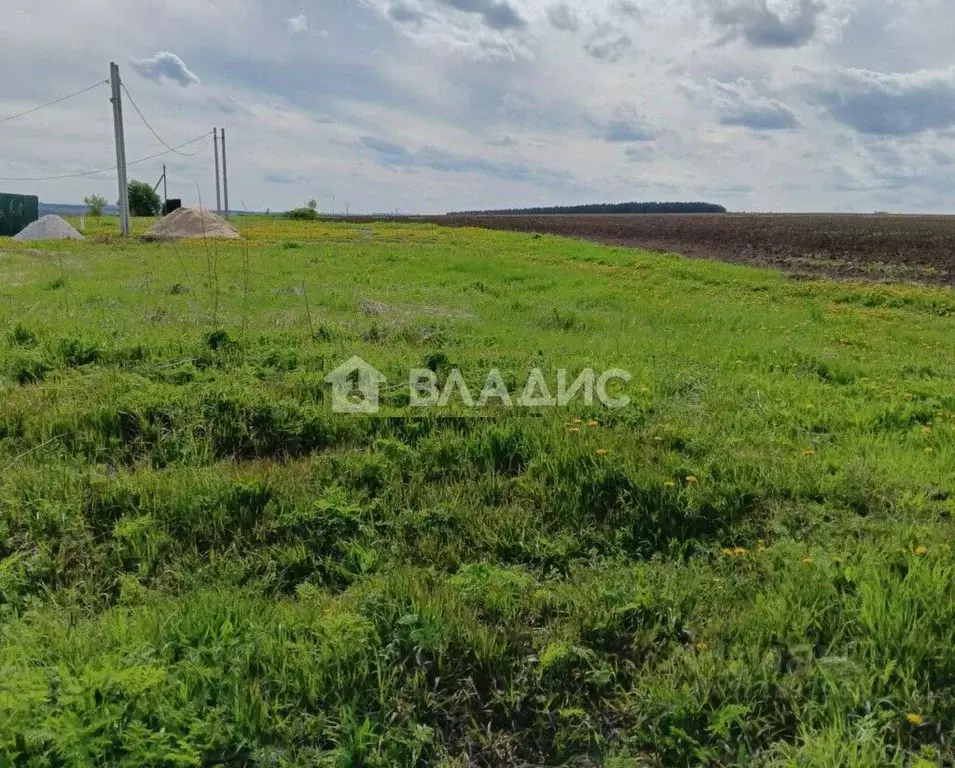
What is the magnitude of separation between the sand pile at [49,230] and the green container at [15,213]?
5527mm

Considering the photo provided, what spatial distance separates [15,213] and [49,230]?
851 cm

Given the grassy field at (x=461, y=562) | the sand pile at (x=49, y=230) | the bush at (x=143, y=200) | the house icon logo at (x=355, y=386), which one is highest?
the bush at (x=143, y=200)

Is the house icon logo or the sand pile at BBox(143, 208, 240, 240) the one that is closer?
the house icon logo

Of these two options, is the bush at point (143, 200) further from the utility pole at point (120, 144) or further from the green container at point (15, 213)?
the utility pole at point (120, 144)

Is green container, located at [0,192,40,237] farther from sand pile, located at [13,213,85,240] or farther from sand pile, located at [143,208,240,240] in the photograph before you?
sand pile, located at [143,208,240,240]

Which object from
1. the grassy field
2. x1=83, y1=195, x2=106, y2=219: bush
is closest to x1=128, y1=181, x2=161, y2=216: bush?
x1=83, y1=195, x2=106, y2=219: bush

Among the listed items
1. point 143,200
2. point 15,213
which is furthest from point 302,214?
point 15,213

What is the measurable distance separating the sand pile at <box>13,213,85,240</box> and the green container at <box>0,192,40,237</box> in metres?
5.53

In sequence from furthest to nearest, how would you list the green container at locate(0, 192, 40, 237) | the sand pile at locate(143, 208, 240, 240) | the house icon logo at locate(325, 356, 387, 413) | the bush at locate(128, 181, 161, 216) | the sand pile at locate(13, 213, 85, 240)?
1. the bush at locate(128, 181, 161, 216)
2. the green container at locate(0, 192, 40, 237)
3. the sand pile at locate(13, 213, 85, 240)
4. the sand pile at locate(143, 208, 240, 240)
5. the house icon logo at locate(325, 356, 387, 413)

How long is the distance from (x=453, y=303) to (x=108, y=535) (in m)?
8.09

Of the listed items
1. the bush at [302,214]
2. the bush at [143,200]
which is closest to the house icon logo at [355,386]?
the bush at [143,200]

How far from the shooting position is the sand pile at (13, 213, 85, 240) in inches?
1130

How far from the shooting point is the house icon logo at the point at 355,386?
17.6 ft

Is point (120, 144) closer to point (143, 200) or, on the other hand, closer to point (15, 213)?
point (15, 213)
